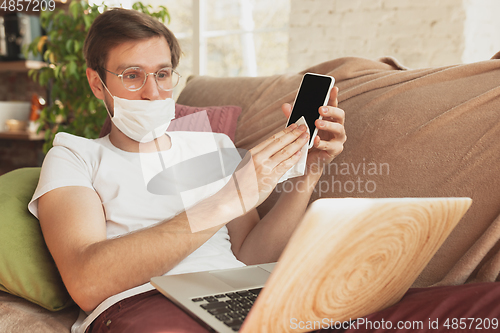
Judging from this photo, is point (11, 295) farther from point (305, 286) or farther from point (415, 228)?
point (415, 228)

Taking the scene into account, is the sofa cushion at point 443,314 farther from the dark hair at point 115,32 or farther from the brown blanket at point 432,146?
the dark hair at point 115,32

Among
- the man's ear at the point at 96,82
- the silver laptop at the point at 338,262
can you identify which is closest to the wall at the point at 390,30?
the man's ear at the point at 96,82

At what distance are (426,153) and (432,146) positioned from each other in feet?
0.06

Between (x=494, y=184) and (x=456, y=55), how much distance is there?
67.0 inches

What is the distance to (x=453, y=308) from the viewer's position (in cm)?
62

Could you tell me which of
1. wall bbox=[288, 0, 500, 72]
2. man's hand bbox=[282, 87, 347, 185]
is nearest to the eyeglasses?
man's hand bbox=[282, 87, 347, 185]

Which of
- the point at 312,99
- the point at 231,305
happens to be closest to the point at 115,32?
the point at 312,99

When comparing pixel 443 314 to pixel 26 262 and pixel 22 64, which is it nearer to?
pixel 26 262

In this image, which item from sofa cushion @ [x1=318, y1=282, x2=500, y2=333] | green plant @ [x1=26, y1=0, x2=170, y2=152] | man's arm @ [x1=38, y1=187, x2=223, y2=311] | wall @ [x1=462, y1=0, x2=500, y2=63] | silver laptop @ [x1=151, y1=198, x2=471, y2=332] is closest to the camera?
silver laptop @ [x1=151, y1=198, x2=471, y2=332]

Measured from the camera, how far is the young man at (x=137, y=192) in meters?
0.78

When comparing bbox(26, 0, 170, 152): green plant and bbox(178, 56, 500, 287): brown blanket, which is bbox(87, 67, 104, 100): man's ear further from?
bbox(26, 0, 170, 152): green plant

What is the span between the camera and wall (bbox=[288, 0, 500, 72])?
2270 mm

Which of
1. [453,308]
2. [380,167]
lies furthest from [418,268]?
[380,167]

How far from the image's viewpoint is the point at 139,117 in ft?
3.50
